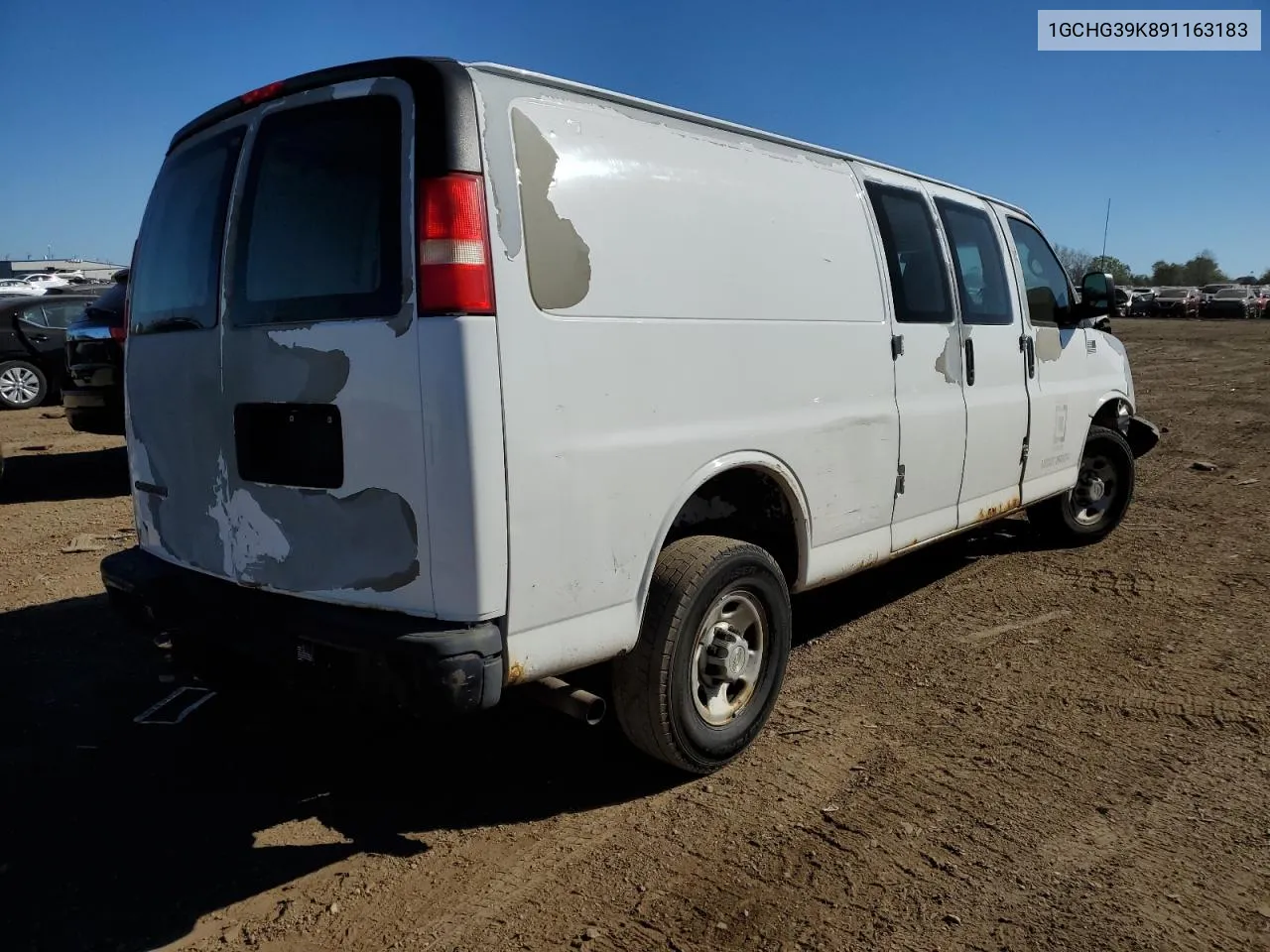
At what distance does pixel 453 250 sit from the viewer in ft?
Answer: 8.22

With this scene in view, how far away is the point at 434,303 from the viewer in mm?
2486

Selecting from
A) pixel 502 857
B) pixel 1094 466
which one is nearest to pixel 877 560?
pixel 502 857

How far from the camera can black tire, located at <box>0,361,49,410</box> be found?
13047mm

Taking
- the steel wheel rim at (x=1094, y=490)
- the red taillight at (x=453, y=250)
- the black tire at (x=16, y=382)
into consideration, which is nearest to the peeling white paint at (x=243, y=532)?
the red taillight at (x=453, y=250)

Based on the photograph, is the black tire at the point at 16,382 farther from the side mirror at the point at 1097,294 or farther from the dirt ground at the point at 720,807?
the side mirror at the point at 1097,294

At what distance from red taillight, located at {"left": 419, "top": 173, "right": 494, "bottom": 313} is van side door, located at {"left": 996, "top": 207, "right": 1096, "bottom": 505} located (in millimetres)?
3830

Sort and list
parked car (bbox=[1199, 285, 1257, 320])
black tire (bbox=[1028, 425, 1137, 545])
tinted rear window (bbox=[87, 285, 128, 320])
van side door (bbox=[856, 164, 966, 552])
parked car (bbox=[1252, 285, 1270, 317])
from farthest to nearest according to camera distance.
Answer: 1. parked car (bbox=[1252, 285, 1270, 317])
2. parked car (bbox=[1199, 285, 1257, 320])
3. tinted rear window (bbox=[87, 285, 128, 320])
4. black tire (bbox=[1028, 425, 1137, 545])
5. van side door (bbox=[856, 164, 966, 552])

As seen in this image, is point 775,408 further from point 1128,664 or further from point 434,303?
point 1128,664

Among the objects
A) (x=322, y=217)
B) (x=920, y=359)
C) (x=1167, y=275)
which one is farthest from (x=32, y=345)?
(x=1167, y=275)

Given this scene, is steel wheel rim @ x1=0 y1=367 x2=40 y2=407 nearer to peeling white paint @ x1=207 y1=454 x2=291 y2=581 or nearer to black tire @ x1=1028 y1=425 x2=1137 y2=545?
peeling white paint @ x1=207 y1=454 x2=291 y2=581

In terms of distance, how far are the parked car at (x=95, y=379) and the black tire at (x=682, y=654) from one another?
648cm

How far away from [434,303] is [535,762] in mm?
1894

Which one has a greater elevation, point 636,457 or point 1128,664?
point 636,457

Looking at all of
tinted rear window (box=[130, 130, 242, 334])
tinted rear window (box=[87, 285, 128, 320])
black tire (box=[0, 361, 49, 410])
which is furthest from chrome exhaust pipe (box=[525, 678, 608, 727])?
black tire (box=[0, 361, 49, 410])
